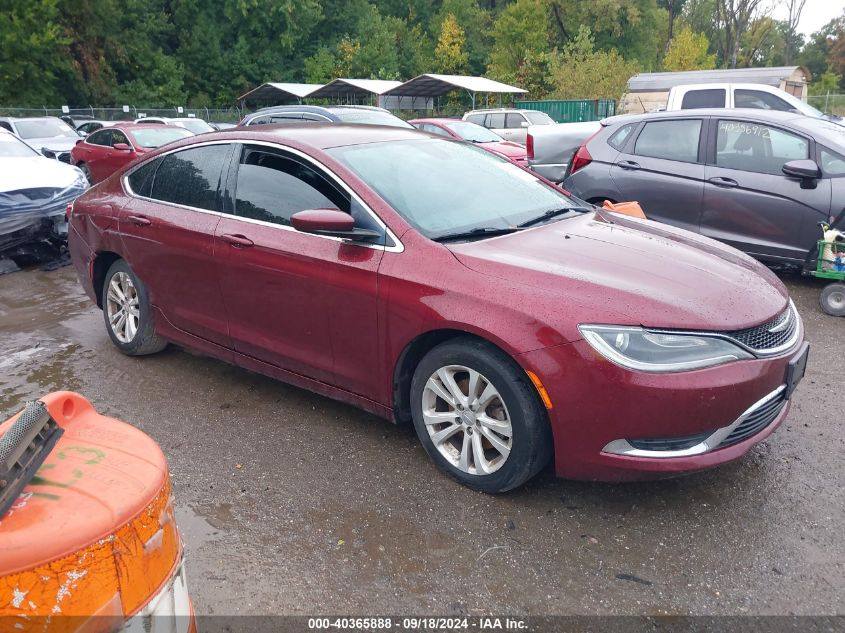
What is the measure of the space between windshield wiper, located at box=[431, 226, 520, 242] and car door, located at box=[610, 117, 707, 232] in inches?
150

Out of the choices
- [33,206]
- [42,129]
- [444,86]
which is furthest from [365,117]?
[444,86]

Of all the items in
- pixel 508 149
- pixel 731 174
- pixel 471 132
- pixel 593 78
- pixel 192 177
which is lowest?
pixel 593 78

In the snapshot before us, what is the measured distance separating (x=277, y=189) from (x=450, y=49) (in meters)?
52.6

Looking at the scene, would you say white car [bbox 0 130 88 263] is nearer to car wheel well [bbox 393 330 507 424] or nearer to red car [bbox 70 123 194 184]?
red car [bbox 70 123 194 184]

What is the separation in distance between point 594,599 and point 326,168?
2413mm

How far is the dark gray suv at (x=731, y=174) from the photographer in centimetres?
619

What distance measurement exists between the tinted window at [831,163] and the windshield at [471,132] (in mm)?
9209

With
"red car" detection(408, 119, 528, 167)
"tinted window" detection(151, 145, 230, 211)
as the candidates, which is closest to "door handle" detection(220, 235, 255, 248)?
"tinted window" detection(151, 145, 230, 211)

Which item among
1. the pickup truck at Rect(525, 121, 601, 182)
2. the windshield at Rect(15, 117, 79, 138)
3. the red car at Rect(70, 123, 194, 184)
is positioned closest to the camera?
the pickup truck at Rect(525, 121, 601, 182)

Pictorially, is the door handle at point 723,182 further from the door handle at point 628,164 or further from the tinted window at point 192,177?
the tinted window at point 192,177

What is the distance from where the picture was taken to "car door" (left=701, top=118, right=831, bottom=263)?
618 cm

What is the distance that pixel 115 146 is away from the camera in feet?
44.4

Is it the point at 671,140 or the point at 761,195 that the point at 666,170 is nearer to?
the point at 671,140


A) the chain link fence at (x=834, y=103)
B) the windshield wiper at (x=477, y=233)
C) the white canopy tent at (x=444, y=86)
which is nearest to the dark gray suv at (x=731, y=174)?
the windshield wiper at (x=477, y=233)
